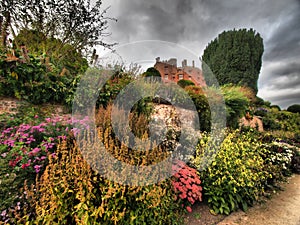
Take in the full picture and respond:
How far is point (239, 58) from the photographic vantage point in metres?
13.3

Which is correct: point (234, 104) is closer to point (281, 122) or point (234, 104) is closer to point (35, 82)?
point (281, 122)

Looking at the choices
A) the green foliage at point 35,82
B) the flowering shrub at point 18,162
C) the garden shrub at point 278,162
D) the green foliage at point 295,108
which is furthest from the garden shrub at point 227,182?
the green foliage at point 295,108

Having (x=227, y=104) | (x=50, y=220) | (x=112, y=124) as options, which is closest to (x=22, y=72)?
(x=112, y=124)

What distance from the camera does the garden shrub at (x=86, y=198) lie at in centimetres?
145

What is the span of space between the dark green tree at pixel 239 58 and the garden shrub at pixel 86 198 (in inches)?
505

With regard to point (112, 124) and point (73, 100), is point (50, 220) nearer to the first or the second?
point (112, 124)

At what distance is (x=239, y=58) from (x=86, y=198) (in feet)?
49.5

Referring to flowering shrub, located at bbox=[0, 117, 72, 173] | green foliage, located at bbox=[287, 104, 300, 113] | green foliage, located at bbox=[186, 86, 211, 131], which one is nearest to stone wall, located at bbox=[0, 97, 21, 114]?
flowering shrub, located at bbox=[0, 117, 72, 173]

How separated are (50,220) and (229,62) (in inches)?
597

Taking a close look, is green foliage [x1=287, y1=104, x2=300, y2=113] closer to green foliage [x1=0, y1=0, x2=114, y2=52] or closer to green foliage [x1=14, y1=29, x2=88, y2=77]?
green foliage [x1=0, y1=0, x2=114, y2=52]

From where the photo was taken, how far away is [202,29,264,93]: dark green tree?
520 inches

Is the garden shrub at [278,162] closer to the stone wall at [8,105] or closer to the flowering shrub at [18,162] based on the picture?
the flowering shrub at [18,162]

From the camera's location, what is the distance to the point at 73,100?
12.4 feet

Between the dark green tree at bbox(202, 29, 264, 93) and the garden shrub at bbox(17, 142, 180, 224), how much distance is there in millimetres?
12818
